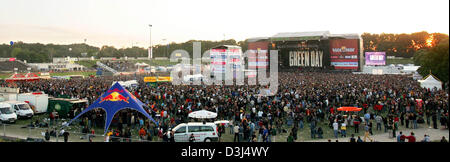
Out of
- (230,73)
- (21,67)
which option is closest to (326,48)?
(230,73)

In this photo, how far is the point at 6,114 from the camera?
60.9 feet

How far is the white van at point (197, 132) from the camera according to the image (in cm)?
1407

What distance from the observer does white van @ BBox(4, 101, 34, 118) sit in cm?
1994

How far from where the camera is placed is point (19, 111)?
785 inches

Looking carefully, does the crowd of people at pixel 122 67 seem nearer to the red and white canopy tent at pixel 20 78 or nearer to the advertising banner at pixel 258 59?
the advertising banner at pixel 258 59

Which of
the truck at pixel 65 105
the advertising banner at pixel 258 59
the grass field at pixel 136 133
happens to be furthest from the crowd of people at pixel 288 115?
the advertising banner at pixel 258 59

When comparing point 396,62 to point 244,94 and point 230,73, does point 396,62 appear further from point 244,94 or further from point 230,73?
point 244,94

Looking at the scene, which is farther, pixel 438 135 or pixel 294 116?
pixel 294 116

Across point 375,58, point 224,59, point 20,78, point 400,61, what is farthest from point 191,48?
point 20,78

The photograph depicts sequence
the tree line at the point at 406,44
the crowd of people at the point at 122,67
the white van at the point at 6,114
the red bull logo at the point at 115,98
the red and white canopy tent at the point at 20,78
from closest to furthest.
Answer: the red bull logo at the point at 115,98
the white van at the point at 6,114
the red and white canopy tent at the point at 20,78
the crowd of people at the point at 122,67
the tree line at the point at 406,44

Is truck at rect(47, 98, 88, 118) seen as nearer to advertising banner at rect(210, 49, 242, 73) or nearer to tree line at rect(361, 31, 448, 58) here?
advertising banner at rect(210, 49, 242, 73)

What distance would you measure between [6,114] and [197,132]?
12159mm

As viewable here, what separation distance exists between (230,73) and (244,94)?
26.4 meters

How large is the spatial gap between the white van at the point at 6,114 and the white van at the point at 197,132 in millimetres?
10949
